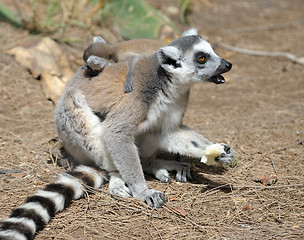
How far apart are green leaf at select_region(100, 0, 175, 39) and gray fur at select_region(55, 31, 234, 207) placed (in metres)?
4.77

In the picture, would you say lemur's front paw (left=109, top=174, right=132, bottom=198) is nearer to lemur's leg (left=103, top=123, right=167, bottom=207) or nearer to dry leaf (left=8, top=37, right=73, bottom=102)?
lemur's leg (left=103, top=123, right=167, bottom=207)

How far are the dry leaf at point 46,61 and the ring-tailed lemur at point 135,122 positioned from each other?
2.77 meters

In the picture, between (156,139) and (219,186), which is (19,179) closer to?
(156,139)

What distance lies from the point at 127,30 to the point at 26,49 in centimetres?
270

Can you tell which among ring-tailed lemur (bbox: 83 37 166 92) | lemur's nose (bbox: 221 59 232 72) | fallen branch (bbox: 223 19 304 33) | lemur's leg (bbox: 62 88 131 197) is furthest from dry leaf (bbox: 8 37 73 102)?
fallen branch (bbox: 223 19 304 33)

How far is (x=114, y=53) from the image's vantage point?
5.11 metres

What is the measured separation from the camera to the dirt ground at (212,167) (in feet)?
12.2

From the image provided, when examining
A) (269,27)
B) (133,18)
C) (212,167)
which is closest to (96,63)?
(212,167)

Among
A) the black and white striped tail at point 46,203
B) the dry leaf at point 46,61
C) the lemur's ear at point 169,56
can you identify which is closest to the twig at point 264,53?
the dry leaf at point 46,61

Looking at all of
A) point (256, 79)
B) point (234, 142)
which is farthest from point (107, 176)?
point (256, 79)

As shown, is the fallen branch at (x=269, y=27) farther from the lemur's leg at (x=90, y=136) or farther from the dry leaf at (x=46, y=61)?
the lemur's leg at (x=90, y=136)

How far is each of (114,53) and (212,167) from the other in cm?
199

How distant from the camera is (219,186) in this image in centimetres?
445

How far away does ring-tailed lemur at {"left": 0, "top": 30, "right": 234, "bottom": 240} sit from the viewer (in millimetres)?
4246
